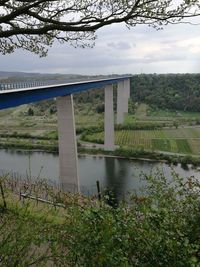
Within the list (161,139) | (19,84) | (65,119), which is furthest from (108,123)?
(19,84)

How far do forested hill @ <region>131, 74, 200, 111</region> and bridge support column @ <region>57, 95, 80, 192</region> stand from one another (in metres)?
34.1

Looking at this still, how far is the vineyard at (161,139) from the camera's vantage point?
29975 millimetres

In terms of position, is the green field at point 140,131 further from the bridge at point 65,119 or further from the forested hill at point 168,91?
the bridge at point 65,119

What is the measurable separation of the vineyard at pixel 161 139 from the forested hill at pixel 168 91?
12.2m

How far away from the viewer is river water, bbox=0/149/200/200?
2072 centimetres

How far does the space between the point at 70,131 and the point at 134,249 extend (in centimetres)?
1537

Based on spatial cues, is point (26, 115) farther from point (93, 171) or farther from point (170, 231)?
point (170, 231)

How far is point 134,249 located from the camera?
2.84 metres

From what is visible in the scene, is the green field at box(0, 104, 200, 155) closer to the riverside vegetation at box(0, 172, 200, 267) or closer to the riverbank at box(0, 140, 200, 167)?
the riverbank at box(0, 140, 200, 167)

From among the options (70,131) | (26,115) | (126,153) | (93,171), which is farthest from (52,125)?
(70,131)

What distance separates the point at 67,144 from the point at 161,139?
1689 centimetres

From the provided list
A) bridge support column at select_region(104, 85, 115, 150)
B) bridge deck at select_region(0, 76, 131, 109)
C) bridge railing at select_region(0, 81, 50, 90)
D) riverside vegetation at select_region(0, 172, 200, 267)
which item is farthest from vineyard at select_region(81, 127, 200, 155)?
riverside vegetation at select_region(0, 172, 200, 267)

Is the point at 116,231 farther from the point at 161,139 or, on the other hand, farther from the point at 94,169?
the point at 161,139

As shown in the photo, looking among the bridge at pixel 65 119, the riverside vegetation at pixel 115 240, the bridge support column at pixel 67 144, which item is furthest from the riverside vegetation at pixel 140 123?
the riverside vegetation at pixel 115 240
